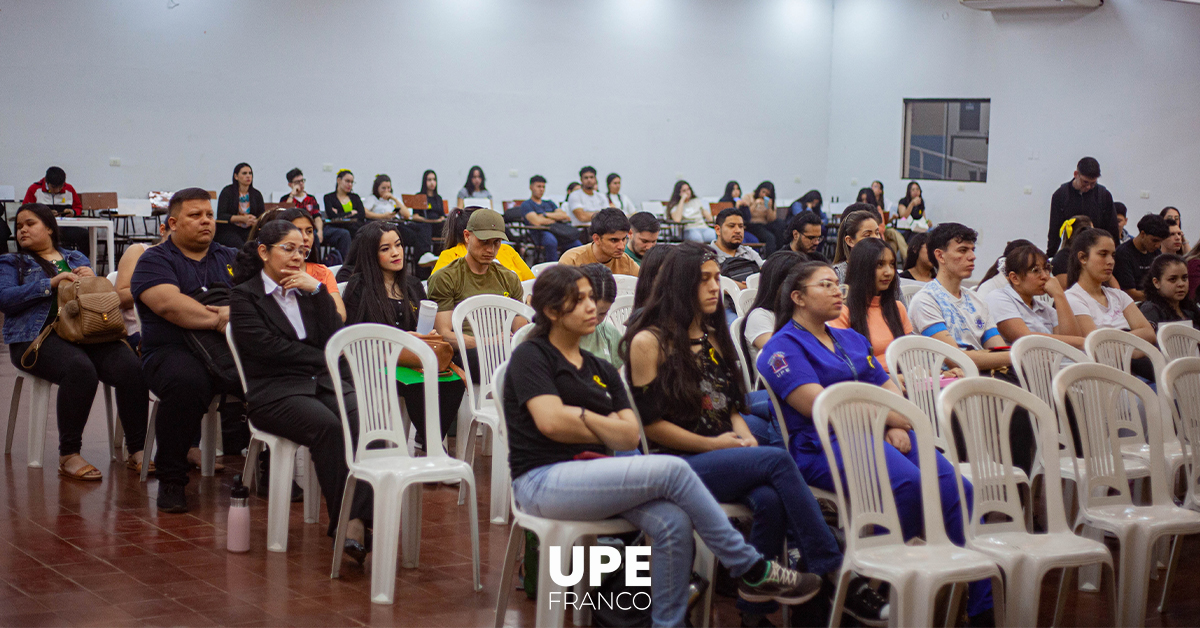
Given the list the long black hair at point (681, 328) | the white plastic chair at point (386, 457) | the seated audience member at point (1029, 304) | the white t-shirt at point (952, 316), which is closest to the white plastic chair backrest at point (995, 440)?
the long black hair at point (681, 328)

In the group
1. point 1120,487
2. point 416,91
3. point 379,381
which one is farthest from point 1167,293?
point 416,91

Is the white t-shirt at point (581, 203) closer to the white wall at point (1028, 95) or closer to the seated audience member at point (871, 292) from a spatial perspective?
the white wall at point (1028, 95)

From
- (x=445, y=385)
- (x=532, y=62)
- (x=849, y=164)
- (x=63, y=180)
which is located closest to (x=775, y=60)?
(x=849, y=164)

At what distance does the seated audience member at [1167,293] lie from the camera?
17.6 ft

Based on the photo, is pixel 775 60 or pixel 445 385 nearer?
pixel 445 385

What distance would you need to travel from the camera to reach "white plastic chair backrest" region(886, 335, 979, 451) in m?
3.80

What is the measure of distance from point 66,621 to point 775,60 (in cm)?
1531

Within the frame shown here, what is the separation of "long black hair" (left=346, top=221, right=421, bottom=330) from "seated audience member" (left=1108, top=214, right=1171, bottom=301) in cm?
455

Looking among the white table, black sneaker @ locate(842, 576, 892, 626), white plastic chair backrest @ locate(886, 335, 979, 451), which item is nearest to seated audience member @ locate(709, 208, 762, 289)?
white plastic chair backrest @ locate(886, 335, 979, 451)

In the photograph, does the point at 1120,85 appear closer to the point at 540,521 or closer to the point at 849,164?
the point at 849,164

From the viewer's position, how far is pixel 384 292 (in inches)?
179

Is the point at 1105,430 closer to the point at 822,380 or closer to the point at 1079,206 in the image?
the point at 822,380

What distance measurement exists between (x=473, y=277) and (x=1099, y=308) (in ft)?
9.88

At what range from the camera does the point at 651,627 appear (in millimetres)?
2916
